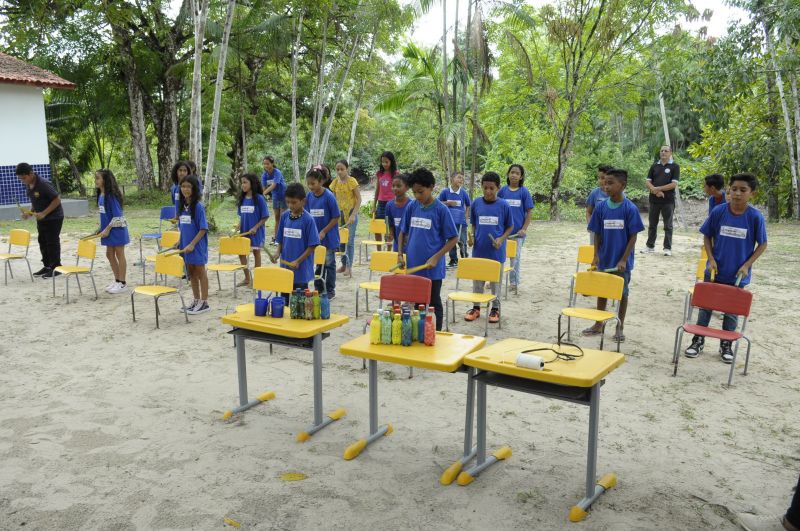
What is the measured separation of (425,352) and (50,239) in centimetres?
838

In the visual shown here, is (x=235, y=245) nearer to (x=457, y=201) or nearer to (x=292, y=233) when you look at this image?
(x=292, y=233)

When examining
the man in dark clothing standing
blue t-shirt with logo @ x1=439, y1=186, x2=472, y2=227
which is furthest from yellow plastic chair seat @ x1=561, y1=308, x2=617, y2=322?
the man in dark clothing standing

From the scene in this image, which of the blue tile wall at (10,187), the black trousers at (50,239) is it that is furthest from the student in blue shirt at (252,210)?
the blue tile wall at (10,187)

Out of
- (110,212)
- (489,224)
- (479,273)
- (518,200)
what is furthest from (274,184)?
(479,273)

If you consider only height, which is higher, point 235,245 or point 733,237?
point 733,237

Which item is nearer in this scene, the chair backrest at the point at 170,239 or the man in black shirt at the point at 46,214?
the chair backrest at the point at 170,239

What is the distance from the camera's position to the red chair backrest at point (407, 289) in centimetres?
504

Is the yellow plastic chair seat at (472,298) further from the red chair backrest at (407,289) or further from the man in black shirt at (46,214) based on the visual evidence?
the man in black shirt at (46,214)

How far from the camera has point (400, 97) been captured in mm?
19453

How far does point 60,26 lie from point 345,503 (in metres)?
23.2

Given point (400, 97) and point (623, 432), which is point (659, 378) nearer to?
point (623, 432)

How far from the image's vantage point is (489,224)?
712 centimetres

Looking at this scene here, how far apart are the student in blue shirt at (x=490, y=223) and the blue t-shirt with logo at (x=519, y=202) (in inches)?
56.9

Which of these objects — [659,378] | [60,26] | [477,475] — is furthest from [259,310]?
[60,26]
